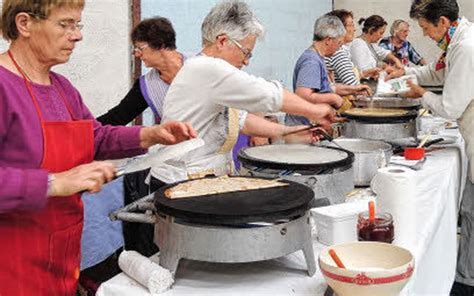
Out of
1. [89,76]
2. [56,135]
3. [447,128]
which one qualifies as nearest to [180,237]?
[56,135]

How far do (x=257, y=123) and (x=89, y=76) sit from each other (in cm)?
118

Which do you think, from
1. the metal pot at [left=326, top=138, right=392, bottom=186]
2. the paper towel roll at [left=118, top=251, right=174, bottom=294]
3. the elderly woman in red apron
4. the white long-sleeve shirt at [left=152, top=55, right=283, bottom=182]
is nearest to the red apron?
the elderly woman in red apron

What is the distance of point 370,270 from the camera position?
1.17 metres

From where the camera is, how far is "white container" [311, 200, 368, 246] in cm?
159

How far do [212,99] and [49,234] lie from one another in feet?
2.43

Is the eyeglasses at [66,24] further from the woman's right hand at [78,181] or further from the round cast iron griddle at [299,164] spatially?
the round cast iron griddle at [299,164]

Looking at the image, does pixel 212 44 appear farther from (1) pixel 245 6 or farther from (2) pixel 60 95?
(2) pixel 60 95

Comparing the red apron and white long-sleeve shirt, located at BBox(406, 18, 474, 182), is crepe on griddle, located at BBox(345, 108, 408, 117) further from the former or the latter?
the red apron

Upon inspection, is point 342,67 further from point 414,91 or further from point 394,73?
point 414,91

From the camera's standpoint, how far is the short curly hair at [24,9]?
1.41 metres

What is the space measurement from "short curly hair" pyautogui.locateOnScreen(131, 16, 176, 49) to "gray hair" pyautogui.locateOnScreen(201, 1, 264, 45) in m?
0.74

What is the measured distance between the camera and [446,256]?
2184mm

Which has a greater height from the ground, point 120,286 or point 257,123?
point 257,123

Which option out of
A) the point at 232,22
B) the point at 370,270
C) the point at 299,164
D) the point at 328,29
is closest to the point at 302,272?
the point at 370,270
